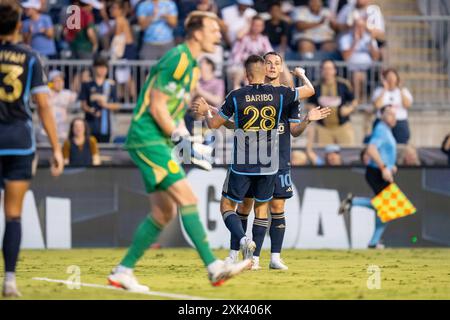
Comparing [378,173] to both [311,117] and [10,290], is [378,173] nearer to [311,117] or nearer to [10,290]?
[311,117]

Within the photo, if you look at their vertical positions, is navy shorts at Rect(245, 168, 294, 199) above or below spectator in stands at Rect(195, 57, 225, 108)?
below

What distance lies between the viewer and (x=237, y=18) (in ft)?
75.6

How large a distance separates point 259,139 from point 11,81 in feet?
13.6

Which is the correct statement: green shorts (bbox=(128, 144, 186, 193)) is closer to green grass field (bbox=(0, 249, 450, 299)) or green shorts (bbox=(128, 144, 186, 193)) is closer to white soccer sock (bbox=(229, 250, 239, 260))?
green grass field (bbox=(0, 249, 450, 299))

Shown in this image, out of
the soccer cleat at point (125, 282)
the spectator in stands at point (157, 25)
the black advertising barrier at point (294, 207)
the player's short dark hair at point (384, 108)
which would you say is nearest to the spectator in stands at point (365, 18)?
the player's short dark hair at point (384, 108)

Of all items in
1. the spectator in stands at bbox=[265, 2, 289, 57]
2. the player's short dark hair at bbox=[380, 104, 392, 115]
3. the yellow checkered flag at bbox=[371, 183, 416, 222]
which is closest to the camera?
the yellow checkered flag at bbox=[371, 183, 416, 222]

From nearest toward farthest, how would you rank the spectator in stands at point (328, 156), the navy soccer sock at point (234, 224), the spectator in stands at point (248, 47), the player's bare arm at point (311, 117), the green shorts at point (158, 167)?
the green shorts at point (158, 167), the navy soccer sock at point (234, 224), the player's bare arm at point (311, 117), the spectator in stands at point (328, 156), the spectator in stands at point (248, 47)

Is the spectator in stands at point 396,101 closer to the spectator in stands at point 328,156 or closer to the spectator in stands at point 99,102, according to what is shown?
the spectator in stands at point 328,156

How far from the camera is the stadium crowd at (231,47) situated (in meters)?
21.4

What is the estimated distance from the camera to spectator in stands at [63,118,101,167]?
20.1m

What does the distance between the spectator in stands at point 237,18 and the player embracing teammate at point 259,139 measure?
342 inches

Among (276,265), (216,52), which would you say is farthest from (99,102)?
(276,265)

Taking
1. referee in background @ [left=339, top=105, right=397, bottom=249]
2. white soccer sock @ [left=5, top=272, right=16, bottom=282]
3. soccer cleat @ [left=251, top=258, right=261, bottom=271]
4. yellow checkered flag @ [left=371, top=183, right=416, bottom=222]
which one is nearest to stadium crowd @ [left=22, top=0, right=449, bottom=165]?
referee in background @ [left=339, top=105, right=397, bottom=249]

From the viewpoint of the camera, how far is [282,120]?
14133mm
